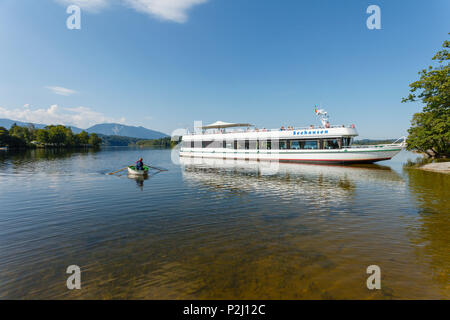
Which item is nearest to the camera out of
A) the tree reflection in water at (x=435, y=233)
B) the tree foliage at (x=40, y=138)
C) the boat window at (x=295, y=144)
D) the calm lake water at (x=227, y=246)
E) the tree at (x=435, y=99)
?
the calm lake water at (x=227, y=246)

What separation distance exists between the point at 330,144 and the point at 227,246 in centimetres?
2901

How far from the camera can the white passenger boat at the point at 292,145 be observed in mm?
28766

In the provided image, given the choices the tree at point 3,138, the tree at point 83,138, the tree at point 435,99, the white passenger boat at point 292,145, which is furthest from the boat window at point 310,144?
the tree at point 83,138

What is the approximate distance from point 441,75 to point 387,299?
32.8 m

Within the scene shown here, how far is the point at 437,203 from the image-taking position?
11039mm

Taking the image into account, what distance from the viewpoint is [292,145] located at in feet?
111

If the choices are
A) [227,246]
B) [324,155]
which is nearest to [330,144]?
[324,155]

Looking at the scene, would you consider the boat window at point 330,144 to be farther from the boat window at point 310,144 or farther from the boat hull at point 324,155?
the boat window at point 310,144

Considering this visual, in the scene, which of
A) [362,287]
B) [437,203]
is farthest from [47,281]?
[437,203]

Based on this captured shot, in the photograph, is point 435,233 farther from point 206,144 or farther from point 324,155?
point 206,144

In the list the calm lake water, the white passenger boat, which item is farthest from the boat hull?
the calm lake water

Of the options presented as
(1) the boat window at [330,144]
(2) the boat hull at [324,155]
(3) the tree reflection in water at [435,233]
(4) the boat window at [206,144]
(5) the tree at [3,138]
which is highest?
(5) the tree at [3,138]

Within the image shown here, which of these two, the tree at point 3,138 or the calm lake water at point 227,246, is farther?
the tree at point 3,138
